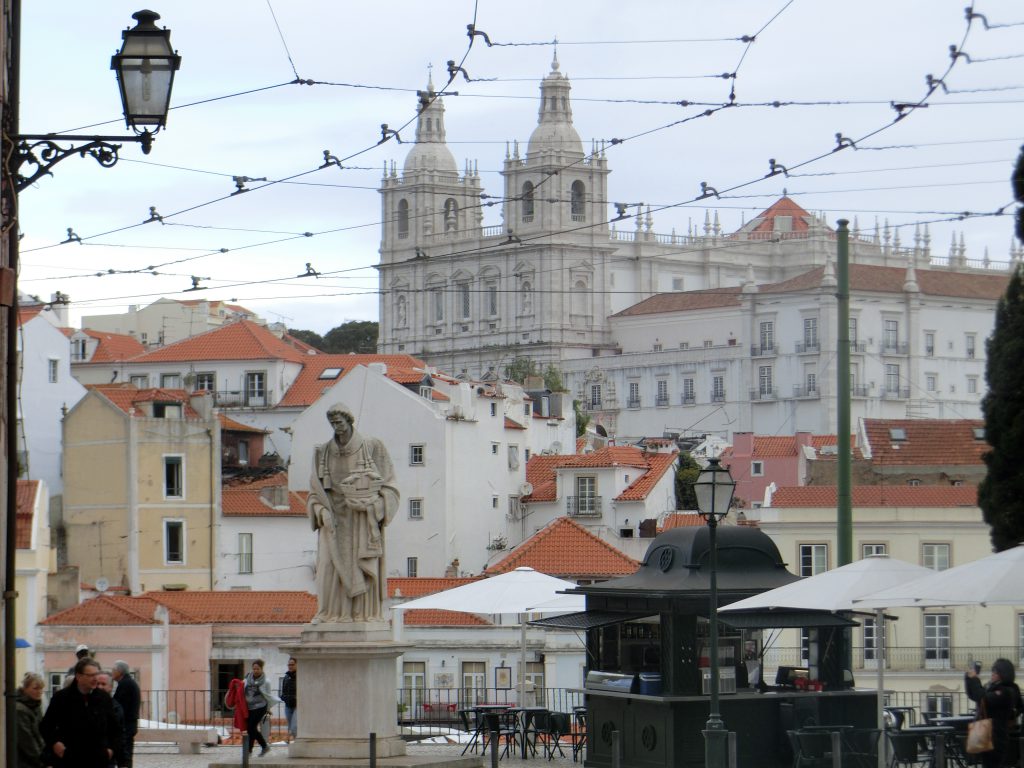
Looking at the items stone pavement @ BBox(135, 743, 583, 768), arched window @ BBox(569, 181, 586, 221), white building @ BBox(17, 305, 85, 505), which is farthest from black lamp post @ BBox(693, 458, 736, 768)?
arched window @ BBox(569, 181, 586, 221)

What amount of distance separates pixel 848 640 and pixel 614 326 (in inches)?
4361

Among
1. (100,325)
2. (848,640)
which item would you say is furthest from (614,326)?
(848,640)

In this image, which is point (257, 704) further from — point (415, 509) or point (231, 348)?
point (231, 348)

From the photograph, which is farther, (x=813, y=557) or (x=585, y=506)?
(x=585, y=506)

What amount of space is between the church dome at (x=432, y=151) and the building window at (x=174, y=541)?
324ft

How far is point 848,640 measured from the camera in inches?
754

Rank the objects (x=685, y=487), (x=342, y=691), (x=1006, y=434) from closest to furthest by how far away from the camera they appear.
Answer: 1. (x=342, y=691)
2. (x=1006, y=434)
3. (x=685, y=487)

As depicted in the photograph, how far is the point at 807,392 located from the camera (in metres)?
111

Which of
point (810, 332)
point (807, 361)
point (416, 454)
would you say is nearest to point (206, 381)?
point (416, 454)

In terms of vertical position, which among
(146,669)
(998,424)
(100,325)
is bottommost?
(146,669)

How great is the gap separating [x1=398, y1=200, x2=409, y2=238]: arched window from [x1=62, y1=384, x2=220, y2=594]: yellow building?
9462 centimetres

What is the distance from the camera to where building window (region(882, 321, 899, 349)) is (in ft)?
365

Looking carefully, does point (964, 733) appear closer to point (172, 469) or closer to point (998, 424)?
point (998, 424)

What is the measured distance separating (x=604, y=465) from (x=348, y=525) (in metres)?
45.0
